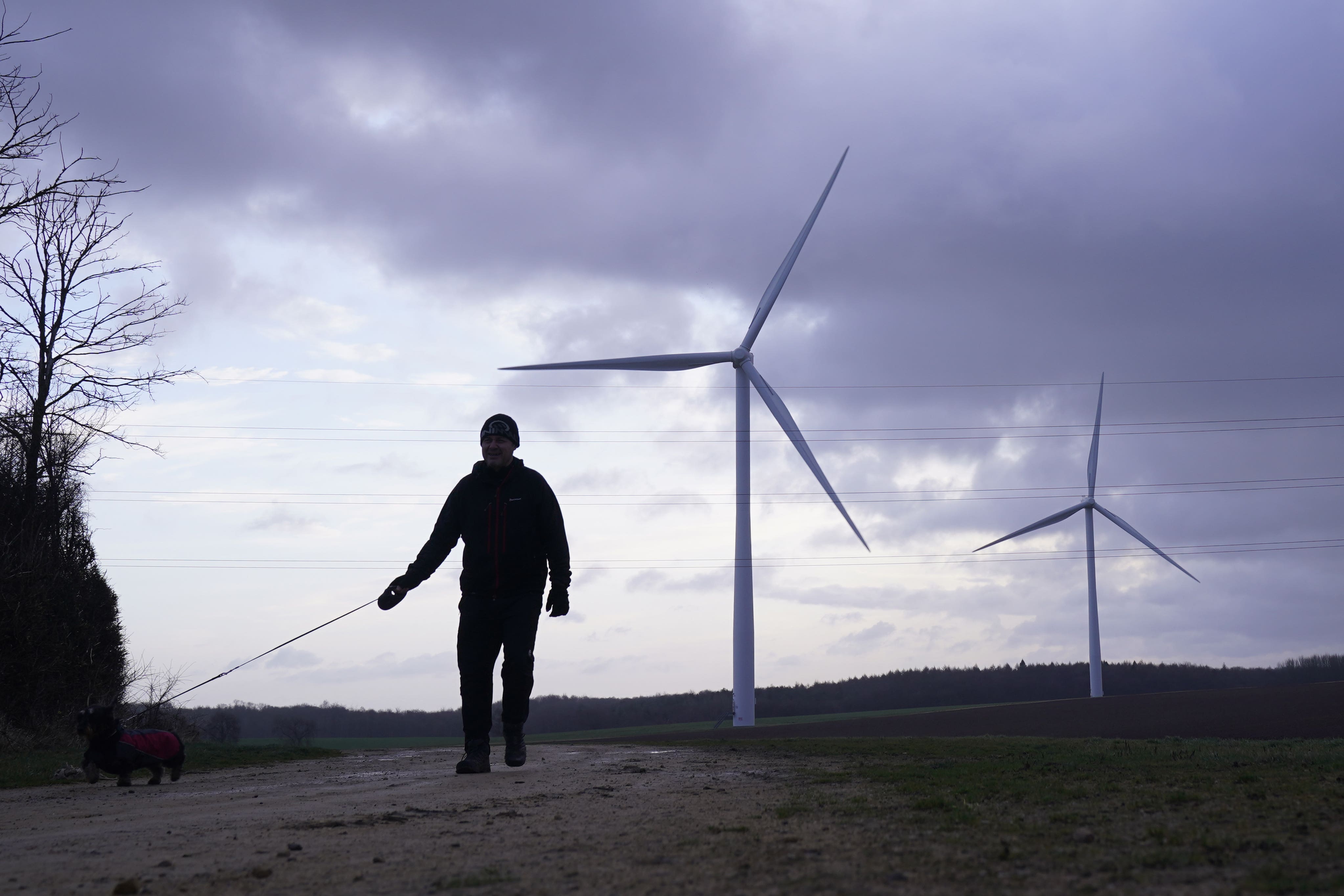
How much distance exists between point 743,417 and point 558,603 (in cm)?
3191

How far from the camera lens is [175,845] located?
4637 millimetres

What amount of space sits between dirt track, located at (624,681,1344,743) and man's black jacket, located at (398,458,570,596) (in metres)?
10.6

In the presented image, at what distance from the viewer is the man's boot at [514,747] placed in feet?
27.6

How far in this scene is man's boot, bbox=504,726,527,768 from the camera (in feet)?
27.6

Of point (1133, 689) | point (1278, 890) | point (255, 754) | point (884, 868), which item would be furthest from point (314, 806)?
point (1133, 689)

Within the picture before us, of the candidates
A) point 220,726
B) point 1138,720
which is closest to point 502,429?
point 220,726

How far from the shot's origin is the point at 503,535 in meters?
8.16

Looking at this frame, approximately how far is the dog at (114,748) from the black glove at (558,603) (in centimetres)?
403

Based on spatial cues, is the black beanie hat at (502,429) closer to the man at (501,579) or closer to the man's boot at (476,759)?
the man at (501,579)

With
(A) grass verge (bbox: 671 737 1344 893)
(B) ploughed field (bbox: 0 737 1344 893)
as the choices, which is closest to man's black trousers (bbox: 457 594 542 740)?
(B) ploughed field (bbox: 0 737 1344 893)

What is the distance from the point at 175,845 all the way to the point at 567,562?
13.2 ft

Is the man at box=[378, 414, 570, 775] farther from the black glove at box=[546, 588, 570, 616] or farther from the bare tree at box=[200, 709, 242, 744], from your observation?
the bare tree at box=[200, 709, 242, 744]

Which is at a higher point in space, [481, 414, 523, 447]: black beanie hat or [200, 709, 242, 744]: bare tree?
[481, 414, 523, 447]: black beanie hat

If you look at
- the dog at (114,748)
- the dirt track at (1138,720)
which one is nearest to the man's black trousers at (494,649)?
the dog at (114,748)
